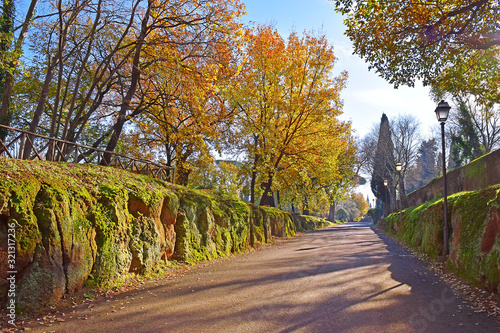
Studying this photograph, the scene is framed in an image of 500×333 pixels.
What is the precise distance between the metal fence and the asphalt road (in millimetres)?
4362

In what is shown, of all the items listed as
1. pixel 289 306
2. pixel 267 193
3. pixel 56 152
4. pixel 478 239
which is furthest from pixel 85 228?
pixel 267 193

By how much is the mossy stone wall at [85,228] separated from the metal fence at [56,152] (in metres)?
1.21

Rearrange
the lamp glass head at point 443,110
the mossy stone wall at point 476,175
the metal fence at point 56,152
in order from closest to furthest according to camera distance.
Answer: the metal fence at point 56,152, the lamp glass head at point 443,110, the mossy stone wall at point 476,175

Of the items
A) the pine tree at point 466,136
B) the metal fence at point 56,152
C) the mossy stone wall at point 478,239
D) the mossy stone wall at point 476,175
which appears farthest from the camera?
the pine tree at point 466,136

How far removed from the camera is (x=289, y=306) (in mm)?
5195

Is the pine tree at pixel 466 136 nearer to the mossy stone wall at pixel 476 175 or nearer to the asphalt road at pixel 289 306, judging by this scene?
the mossy stone wall at pixel 476 175

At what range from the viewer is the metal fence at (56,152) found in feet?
26.3

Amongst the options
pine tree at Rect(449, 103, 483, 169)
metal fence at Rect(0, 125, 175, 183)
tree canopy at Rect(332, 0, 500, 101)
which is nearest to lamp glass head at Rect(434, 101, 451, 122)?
tree canopy at Rect(332, 0, 500, 101)

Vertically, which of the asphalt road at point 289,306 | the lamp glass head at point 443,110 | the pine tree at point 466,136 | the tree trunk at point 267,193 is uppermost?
the pine tree at point 466,136

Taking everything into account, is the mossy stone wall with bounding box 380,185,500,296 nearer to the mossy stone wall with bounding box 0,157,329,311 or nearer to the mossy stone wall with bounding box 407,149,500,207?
the mossy stone wall with bounding box 407,149,500,207

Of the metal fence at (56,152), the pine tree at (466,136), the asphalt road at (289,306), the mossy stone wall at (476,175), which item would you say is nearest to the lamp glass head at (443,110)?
the asphalt road at (289,306)

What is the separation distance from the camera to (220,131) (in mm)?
19188

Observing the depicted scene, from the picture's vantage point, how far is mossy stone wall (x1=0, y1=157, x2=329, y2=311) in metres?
4.76

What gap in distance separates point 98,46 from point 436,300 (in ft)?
51.6
